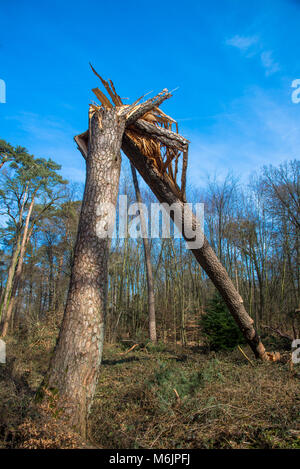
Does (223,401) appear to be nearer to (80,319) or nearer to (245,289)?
(80,319)

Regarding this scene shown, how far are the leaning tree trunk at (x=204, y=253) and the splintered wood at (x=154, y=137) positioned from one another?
104mm

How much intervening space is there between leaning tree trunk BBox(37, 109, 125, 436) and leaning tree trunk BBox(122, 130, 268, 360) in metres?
0.75

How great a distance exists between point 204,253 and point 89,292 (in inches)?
106

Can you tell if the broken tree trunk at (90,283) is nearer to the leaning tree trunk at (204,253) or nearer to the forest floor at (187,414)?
the forest floor at (187,414)

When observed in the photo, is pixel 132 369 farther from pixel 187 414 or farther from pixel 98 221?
pixel 98 221

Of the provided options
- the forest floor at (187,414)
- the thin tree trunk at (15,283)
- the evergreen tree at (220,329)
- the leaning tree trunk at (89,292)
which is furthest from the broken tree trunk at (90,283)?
the thin tree trunk at (15,283)

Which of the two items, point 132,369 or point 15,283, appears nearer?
point 132,369

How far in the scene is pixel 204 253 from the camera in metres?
5.27

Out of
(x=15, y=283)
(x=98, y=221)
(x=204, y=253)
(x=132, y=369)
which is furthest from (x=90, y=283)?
(x=15, y=283)

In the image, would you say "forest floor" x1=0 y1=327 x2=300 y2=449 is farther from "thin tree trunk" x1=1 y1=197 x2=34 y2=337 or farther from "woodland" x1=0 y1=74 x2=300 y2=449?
"thin tree trunk" x1=1 y1=197 x2=34 y2=337

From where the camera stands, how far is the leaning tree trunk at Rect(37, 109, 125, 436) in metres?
2.86

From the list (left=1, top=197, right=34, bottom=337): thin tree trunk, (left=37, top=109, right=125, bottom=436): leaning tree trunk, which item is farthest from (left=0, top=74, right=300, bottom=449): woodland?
(left=1, top=197, right=34, bottom=337): thin tree trunk

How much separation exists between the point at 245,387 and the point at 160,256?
33.5ft
